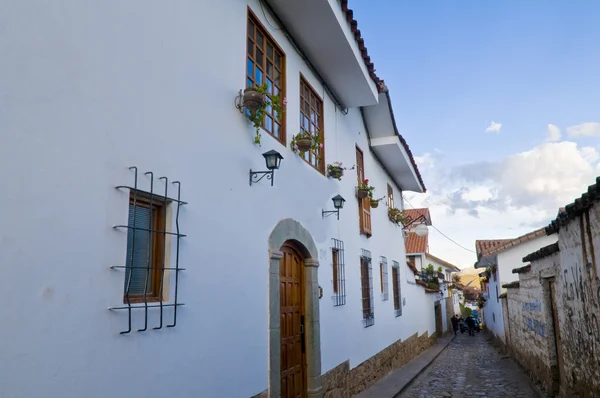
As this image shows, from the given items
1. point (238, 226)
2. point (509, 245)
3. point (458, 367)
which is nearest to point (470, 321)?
point (509, 245)

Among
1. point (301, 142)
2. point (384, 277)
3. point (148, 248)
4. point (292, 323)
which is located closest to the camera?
point (148, 248)

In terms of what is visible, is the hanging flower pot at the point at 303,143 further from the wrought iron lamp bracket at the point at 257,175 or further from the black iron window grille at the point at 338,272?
the black iron window grille at the point at 338,272

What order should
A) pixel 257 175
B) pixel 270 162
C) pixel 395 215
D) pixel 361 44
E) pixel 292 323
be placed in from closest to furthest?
pixel 270 162
pixel 257 175
pixel 292 323
pixel 361 44
pixel 395 215

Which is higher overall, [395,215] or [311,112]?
[311,112]

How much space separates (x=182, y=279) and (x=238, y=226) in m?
1.15

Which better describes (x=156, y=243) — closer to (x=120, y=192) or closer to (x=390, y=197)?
(x=120, y=192)

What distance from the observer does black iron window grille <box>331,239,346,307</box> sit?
8.25 meters

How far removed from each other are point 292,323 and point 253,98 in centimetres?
315

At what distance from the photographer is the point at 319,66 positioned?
8062 millimetres

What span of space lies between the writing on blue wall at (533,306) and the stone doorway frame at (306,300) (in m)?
4.95

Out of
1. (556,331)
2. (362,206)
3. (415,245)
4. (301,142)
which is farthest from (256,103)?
(415,245)

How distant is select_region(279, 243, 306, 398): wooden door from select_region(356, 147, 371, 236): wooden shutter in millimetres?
3441

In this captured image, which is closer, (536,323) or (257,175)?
(257,175)

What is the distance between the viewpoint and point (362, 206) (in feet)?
34.3
